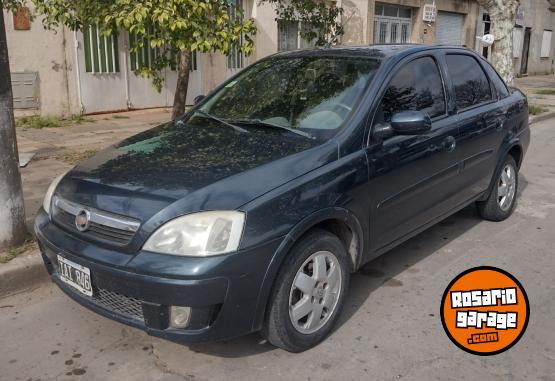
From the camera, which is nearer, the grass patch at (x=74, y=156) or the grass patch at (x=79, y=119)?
the grass patch at (x=74, y=156)

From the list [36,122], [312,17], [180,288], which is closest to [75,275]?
[180,288]

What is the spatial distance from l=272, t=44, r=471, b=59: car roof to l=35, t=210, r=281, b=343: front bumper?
1.83 m


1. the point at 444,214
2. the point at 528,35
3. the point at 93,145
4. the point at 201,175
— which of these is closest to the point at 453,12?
the point at 528,35

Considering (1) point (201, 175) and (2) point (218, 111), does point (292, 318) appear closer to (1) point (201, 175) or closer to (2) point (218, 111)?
(1) point (201, 175)

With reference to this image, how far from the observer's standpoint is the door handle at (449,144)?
409 cm

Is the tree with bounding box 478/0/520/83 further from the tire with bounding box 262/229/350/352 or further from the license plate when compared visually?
the license plate

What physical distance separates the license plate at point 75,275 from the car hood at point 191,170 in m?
0.33

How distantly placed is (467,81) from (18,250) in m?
3.80

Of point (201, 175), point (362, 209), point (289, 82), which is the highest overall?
point (289, 82)

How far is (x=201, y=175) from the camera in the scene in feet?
9.57

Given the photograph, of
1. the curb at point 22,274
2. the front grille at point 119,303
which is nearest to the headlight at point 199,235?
the front grille at point 119,303

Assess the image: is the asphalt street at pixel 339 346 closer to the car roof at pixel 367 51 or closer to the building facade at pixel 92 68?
the car roof at pixel 367 51

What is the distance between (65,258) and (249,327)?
105 cm

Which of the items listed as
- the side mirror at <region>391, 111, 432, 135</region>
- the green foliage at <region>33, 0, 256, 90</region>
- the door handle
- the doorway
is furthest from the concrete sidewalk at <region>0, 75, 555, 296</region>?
the doorway
